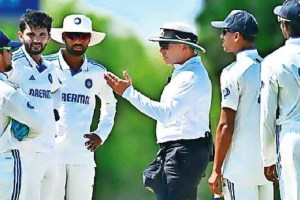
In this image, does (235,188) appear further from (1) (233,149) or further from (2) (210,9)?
(2) (210,9)

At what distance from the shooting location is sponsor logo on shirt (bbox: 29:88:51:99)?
5.46 metres

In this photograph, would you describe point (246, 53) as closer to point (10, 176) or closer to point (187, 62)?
point (187, 62)

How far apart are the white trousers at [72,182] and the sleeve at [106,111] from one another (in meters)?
0.39

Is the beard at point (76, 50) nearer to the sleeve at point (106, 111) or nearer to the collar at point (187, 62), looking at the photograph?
the sleeve at point (106, 111)

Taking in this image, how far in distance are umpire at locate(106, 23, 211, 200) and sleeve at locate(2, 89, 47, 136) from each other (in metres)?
0.59

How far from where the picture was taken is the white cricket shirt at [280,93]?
184 inches

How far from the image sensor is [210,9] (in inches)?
372

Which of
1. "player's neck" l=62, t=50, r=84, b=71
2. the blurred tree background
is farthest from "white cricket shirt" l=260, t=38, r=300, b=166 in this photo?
the blurred tree background

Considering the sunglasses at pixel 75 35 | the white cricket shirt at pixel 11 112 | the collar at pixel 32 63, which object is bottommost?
the white cricket shirt at pixel 11 112

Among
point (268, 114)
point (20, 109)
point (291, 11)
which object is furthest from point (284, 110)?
point (20, 109)

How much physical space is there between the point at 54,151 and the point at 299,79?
1.73 meters

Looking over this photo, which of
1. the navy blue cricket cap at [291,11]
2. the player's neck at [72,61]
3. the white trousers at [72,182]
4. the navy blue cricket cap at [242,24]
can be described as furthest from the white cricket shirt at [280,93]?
the player's neck at [72,61]

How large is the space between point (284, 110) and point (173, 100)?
0.78 m

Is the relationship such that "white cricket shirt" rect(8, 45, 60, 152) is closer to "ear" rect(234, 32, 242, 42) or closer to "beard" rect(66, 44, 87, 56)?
"beard" rect(66, 44, 87, 56)
